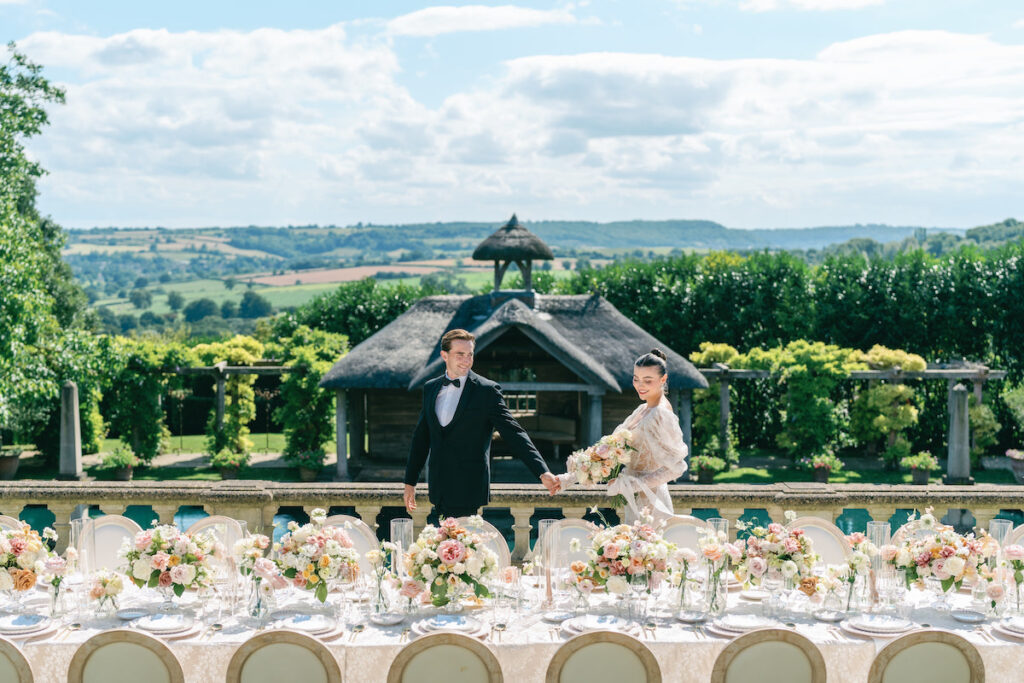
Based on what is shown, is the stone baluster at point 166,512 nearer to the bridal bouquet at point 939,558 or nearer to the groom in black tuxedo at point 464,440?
the groom in black tuxedo at point 464,440

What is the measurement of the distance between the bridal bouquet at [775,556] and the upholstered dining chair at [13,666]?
11.8 ft

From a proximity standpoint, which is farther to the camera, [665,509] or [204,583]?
[665,509]

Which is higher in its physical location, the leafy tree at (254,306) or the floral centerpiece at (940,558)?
the leafy tree at (254,306)

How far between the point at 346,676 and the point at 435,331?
17.2 m

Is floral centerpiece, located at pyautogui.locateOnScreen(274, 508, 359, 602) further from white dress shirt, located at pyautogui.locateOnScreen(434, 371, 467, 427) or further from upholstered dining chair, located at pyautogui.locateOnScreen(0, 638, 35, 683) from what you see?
white dress shirt, located at pyautogui.locateOnScreen(434, 371, 467, 427)

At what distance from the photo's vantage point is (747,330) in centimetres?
2719

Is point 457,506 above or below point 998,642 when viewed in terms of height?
above

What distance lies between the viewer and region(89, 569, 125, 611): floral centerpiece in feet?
18.3

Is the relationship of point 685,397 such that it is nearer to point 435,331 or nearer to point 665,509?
point 435,331

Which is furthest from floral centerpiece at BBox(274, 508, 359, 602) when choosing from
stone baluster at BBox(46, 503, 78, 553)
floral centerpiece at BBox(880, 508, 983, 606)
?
stone baluster at BBox(46, 503, 78, 553)

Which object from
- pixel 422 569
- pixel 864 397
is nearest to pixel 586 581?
pixel 422 569

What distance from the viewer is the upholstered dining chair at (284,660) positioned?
4684mm

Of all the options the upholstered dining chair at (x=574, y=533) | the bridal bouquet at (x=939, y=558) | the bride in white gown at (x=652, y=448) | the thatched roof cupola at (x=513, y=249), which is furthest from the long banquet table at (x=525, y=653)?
the thatched roof cupola at (x=513, y=249)

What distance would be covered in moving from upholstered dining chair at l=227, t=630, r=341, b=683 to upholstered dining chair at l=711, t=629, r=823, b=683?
71.1 inches
